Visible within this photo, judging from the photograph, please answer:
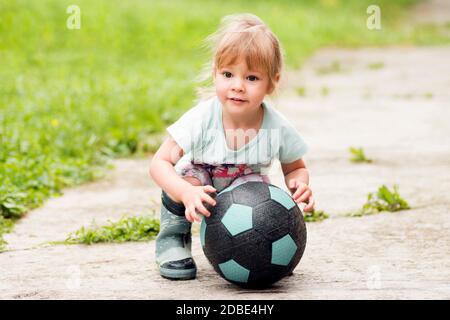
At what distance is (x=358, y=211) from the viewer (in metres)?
5.57

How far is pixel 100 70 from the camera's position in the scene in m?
12.1

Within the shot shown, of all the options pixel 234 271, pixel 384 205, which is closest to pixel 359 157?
pixel 384 205

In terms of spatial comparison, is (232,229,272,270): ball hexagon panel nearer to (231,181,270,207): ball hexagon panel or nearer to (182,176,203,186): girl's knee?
(231,181,270,207): ball hexagon panel

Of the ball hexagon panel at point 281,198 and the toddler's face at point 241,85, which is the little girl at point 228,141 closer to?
the toddler's face at point 241,85

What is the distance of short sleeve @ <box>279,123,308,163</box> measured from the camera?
437 centimetres

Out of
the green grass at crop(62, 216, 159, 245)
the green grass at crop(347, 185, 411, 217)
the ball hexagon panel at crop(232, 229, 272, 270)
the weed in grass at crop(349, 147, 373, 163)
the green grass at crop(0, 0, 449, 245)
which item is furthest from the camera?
the weed in grass at crop(349, 147, 373, 163)

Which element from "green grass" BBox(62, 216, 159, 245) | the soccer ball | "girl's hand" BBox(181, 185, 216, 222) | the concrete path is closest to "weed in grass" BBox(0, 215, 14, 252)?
the concrete path

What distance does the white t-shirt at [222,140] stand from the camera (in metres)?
4.25

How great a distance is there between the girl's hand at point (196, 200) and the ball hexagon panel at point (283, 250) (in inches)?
13.5

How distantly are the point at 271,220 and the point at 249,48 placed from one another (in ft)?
2.70

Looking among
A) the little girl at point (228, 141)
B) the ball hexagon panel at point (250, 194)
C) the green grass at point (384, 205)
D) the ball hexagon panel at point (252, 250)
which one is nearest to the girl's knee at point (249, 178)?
the little girl at point (228, 141)

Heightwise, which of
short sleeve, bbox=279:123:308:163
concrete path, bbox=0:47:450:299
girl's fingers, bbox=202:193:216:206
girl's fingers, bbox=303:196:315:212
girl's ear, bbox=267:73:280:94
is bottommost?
concrete path, bbox=0:47:450:299
